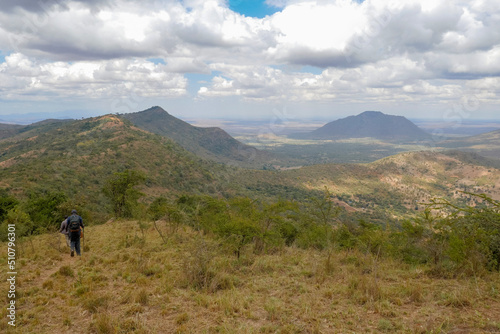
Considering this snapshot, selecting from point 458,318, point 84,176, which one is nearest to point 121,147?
point 84,176

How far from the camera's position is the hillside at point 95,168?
35406 millimetres

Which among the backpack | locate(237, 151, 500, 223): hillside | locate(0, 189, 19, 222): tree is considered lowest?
locate(237, 151, 500, 223): hillside

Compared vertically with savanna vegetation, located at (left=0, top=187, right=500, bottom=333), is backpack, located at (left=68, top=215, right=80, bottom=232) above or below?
above

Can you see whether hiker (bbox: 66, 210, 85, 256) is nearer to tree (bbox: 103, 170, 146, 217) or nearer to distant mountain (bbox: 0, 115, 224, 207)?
tree (bbox: 103, 170, 146, 217)

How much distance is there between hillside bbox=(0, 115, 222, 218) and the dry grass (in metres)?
24.0

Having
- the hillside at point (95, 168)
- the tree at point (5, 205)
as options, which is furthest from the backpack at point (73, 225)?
the hillside at point (95, 168)

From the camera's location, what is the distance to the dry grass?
230 inches

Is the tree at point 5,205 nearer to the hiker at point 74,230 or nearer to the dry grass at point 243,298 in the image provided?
the hiker at point 74,230

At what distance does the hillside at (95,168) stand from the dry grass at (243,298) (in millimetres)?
24036

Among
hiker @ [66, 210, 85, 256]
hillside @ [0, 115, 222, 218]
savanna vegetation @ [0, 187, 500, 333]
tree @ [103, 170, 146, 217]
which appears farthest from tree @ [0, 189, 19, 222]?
hiker @ [66, 210, 85, 256]

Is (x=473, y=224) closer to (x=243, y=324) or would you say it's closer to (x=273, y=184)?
(x=243, y=324)

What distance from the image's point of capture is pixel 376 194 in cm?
9469

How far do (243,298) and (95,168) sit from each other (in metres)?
49.1

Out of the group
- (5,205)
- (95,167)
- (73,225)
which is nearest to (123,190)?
(5,205)
